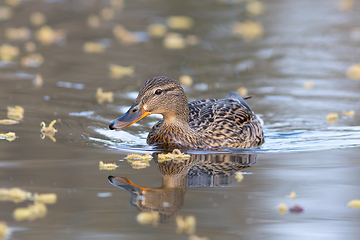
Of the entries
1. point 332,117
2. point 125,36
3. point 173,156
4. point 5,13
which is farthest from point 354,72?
point 5,13

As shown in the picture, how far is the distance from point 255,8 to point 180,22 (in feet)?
9.21

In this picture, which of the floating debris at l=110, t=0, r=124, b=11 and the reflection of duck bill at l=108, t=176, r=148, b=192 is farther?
the floating debris at l=110, t=0, r=124, b=11

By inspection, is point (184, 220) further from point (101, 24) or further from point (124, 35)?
point (101, 24)

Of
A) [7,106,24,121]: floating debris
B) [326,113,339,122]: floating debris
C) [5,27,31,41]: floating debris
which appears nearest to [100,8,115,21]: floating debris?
[5,27,31,41]: floating debris

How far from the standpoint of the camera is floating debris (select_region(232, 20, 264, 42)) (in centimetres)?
1573

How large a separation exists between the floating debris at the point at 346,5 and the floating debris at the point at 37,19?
31.1ft

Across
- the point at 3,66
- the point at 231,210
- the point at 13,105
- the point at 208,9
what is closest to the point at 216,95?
the point at 13,105

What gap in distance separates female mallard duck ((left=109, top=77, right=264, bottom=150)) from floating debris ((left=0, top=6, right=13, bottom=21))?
9676 mm

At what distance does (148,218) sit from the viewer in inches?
209

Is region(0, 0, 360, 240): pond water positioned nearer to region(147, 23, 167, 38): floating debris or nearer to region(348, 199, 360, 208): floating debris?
region(348, 199, 360, 208): floating debris

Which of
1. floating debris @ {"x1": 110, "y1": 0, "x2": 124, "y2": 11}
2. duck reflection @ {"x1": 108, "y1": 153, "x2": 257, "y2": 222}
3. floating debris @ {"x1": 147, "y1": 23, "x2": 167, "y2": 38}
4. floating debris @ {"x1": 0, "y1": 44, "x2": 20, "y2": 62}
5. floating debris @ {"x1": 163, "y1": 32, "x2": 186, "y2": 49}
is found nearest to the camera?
duck reflection @ {"x1": 108, "y1": 153, "x2": 257, "y2": 222}

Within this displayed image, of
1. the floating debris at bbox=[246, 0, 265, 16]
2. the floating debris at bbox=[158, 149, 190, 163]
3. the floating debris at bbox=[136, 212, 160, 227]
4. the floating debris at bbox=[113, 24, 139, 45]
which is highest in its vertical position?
the floating debris at bbox=[246, 0, 265, 16]

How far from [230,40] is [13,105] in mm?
7106

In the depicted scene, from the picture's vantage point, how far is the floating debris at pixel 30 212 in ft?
17.3
